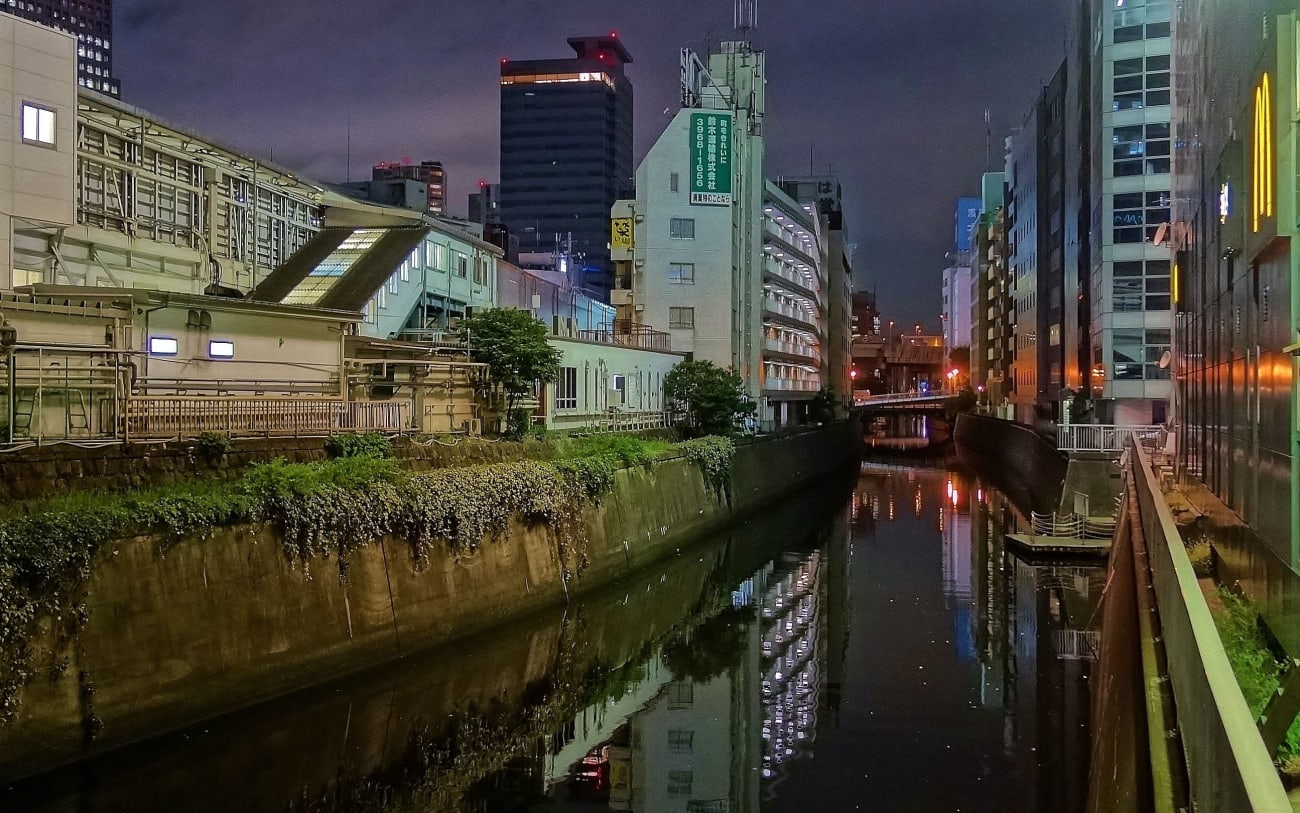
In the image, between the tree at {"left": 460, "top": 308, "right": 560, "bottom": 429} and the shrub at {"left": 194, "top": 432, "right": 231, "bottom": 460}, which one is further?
the tree at {"left": 460, "top": 308, "right": 560, "bottom": 429}

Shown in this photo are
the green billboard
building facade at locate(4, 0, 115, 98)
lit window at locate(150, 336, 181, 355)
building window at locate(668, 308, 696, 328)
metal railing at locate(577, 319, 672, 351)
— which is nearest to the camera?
lit window at locate(150, 336, 181, 355)

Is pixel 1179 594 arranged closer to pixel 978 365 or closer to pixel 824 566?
pixel 824 566

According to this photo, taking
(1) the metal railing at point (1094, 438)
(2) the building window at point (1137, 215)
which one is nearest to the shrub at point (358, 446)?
(1) the metal railing at point (1094, 438)

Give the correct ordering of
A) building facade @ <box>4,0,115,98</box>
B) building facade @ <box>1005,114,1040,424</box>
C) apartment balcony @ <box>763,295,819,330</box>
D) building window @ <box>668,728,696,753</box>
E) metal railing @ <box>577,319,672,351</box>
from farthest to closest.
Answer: building facade @ <box>4,0,115,98</box>
building facade @ <box>1005,114,1040,424</box>
apartment balcony @ <box>763,295,819,330</box>
metal railing @ <box>577,319,672,351</box>
building window @ <box>668,728,696,753</box>

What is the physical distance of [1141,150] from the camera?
49.5 meters

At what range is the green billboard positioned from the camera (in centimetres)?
5544

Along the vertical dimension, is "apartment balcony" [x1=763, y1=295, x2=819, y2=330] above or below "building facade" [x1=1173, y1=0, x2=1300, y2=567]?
above

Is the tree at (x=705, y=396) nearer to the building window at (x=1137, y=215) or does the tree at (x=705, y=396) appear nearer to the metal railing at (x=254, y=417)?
the building window at (x=1137, y=215)

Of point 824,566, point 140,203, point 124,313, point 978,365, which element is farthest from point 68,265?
point 978,365

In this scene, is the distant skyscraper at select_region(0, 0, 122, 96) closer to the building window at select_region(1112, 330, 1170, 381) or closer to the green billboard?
the green billboard

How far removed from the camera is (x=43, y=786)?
42.0 feet

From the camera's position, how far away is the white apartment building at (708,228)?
5578cm

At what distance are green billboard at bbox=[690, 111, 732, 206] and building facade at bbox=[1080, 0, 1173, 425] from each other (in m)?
20.4

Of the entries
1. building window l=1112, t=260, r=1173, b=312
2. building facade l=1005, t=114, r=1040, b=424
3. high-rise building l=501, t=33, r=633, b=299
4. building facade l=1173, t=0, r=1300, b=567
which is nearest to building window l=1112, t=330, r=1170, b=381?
building window l=1112, t=260, r=1173, b=312
